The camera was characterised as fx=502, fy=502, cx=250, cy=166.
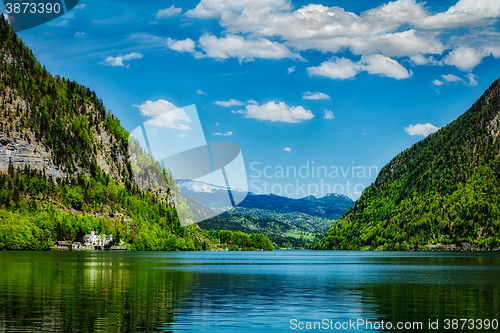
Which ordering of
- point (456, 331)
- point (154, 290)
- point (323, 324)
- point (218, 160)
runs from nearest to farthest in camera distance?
point (456, 331)
point (323, 324)
point (154, 290)
point (218, 160)

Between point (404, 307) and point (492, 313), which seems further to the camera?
point (404, 307)

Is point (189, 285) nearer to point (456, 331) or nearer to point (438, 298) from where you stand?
point (438, 298)

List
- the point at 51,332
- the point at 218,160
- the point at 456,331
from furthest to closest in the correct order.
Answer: the point at 218,160, the point at 456,331, the point at 51,332

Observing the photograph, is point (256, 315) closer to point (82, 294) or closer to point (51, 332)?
point (51, 332)

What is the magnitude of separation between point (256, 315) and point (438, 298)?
67.4 feet

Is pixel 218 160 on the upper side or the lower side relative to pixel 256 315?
upper

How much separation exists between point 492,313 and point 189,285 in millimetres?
34293

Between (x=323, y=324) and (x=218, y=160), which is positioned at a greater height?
(x=218, y=160)

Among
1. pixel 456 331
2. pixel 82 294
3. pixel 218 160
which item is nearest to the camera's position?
pixel 456 331

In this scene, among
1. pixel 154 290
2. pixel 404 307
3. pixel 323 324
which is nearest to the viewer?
pixel 323 324

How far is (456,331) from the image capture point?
1210 inches

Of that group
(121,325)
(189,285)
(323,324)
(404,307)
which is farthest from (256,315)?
(189,285)

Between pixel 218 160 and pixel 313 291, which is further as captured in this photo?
pixel 218 160

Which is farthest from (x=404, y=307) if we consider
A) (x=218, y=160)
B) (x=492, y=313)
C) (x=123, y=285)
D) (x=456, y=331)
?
(x=218, y=160)
